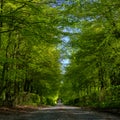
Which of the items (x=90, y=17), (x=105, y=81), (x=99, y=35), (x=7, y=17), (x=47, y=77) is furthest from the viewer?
(x=47, y=77)

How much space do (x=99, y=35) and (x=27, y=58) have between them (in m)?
10.8

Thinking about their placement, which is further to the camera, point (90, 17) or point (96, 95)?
point (96, 95)

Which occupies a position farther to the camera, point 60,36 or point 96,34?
point 96,34

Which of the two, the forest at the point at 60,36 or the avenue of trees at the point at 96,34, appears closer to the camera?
the forest at the point at 60,36

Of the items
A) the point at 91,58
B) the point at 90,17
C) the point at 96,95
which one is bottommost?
the point at 96,95

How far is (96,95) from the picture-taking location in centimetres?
5356

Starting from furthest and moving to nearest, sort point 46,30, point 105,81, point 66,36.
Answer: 1. point 105,81
2. point 66,36
3. point 46,30

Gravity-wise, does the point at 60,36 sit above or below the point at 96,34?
below

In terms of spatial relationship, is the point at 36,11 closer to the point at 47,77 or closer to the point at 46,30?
the point at 46,30

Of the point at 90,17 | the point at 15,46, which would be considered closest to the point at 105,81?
the point at 15,46

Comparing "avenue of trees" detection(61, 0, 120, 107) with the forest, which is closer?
the forest

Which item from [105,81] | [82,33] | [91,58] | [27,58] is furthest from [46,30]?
[105,81]

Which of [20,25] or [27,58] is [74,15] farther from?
[27,58]

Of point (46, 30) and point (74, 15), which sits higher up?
point (74, 15)
